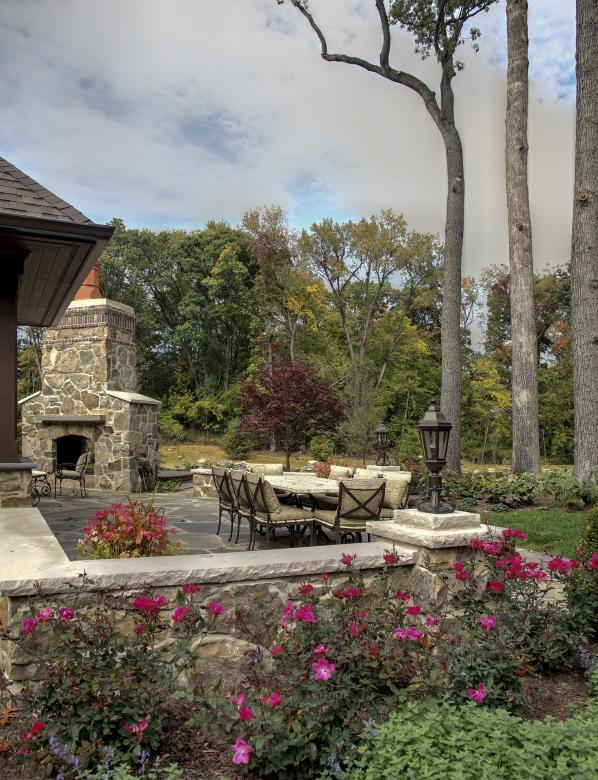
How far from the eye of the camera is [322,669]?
2215mm

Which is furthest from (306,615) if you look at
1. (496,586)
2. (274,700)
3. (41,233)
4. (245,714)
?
A: (41,233)

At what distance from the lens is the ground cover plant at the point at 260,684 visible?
85.1 inches

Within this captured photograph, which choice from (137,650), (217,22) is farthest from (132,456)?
(137,650)

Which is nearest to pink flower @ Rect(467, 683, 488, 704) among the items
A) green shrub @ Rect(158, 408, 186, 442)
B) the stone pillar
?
the stone pillar

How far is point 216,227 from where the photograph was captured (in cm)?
2662

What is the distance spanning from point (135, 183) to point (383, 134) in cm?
921

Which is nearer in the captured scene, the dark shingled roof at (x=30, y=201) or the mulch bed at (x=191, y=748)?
the mulch bed at (x=191, y=748)

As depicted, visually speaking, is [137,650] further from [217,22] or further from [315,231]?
[315,231]

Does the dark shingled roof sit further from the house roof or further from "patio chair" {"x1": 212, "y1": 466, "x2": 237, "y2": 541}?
"patio chair" {"x1": 212, "y1": 466, "x2": 237, "y2": 541}

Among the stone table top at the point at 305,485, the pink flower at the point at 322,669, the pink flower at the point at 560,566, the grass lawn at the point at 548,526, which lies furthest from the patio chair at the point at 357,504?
the pink flower at the point at 322,669

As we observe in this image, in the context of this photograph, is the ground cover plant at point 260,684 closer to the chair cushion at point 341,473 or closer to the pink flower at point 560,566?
the pink flower at point 560,566

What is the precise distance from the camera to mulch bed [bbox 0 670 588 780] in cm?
226

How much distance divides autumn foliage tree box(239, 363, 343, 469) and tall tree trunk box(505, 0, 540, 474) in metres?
3.80

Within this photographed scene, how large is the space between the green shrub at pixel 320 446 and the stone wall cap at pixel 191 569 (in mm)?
13902
